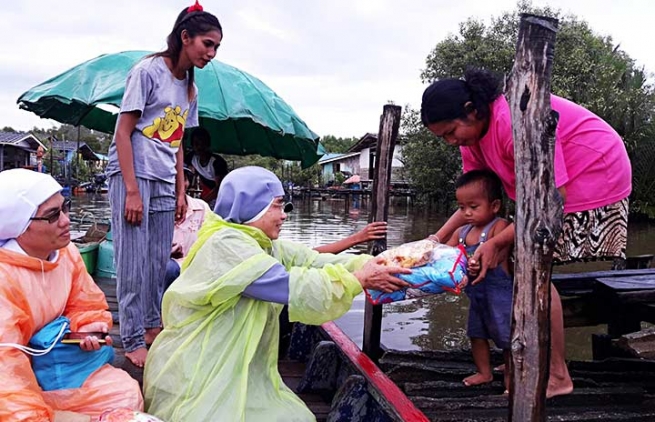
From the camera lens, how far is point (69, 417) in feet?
7.03

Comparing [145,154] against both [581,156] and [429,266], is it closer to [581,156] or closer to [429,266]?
[429,266]

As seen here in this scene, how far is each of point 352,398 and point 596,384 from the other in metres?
2.03

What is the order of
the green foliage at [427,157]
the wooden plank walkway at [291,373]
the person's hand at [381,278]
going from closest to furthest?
the person's hand at [381,278], the wooden plank walkway at [291,373], the green foliage at [427,157]

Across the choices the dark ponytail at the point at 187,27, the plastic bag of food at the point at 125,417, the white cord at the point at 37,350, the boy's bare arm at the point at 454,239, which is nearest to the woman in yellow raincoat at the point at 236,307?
the plastic bag of food at the point at 125,417

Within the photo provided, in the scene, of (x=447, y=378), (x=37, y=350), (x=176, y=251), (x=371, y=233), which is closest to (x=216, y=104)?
(x=176, y=251)

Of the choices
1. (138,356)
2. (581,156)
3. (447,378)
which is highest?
(581,156)

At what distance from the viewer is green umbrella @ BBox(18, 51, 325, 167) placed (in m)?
4.62

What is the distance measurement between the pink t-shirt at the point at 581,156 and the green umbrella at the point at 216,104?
2.87 metres

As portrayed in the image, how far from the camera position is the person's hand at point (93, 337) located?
2248mm

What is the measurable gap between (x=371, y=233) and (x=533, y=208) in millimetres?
1258

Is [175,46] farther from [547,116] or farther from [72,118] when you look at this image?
[72,118]

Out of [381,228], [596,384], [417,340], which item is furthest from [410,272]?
[417,340]

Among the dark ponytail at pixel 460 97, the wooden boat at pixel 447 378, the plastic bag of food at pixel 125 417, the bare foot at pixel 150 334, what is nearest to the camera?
the plastic bag of food at pixel 125 417

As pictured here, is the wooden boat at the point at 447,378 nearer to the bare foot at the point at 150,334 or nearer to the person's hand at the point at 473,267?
the bare foot at the point at 150,334
